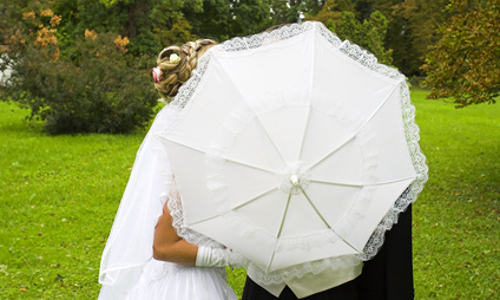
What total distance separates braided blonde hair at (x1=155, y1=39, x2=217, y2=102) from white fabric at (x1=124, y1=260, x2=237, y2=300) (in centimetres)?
78

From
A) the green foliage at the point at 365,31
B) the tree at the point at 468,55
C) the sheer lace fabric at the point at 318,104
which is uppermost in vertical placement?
the sheer lace fabric at the point at 318,104

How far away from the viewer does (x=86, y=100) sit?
12305 millimetres

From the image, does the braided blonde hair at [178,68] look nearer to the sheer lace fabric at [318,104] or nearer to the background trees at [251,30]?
the sheer lace fabric at [318,104]

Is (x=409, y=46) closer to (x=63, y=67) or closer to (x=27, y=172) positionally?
(x=63, y=67)

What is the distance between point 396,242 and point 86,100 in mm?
11241

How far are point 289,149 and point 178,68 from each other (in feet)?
2.68

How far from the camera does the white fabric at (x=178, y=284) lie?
7.88 feet

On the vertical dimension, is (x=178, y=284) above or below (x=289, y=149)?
below

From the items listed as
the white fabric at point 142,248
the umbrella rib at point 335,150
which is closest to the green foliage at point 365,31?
the white fabric at point 142,248

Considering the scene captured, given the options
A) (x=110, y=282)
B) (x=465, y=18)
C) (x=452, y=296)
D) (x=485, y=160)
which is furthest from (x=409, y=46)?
(x=110, y=282)

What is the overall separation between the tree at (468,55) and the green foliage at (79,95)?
721 centimetres

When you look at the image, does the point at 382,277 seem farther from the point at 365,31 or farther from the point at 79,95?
the point at 365,31

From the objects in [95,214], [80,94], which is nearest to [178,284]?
[95,214]

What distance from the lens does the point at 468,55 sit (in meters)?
7.37
